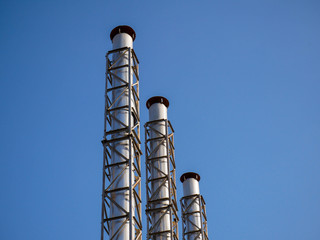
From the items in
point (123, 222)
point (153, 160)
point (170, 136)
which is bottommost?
point (123, 222)

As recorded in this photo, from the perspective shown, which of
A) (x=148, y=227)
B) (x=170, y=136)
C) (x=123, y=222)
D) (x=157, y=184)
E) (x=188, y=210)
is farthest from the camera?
(x=188, y=210)

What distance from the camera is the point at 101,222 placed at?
2095 centimetres

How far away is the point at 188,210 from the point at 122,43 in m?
15.8

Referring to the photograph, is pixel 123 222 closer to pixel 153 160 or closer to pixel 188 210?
pixel 153 160

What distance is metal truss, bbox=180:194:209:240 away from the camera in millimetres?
35719

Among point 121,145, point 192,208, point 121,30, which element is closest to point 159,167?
point 192,208

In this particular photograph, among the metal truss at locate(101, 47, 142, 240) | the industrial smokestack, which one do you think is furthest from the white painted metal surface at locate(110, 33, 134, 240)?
the industrial smokestack

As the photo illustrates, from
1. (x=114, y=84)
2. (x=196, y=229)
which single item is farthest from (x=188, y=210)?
(x=114, y=84)

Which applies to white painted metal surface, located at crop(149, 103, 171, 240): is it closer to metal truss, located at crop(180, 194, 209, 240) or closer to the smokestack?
the smokestack

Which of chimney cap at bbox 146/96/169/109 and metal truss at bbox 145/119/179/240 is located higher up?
chimney cap at bbox 146/96/169/109

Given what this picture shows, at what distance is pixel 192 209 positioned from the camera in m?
36.9

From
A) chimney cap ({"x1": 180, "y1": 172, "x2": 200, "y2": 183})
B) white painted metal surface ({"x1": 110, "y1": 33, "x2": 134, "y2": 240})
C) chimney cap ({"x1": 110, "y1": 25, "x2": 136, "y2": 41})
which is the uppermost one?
chimney cap ({"x1": 110, "y1": 25, "x2": 136, "y2": 41})

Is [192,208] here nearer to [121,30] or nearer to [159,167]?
[159,167]

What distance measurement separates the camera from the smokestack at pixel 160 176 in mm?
28844
